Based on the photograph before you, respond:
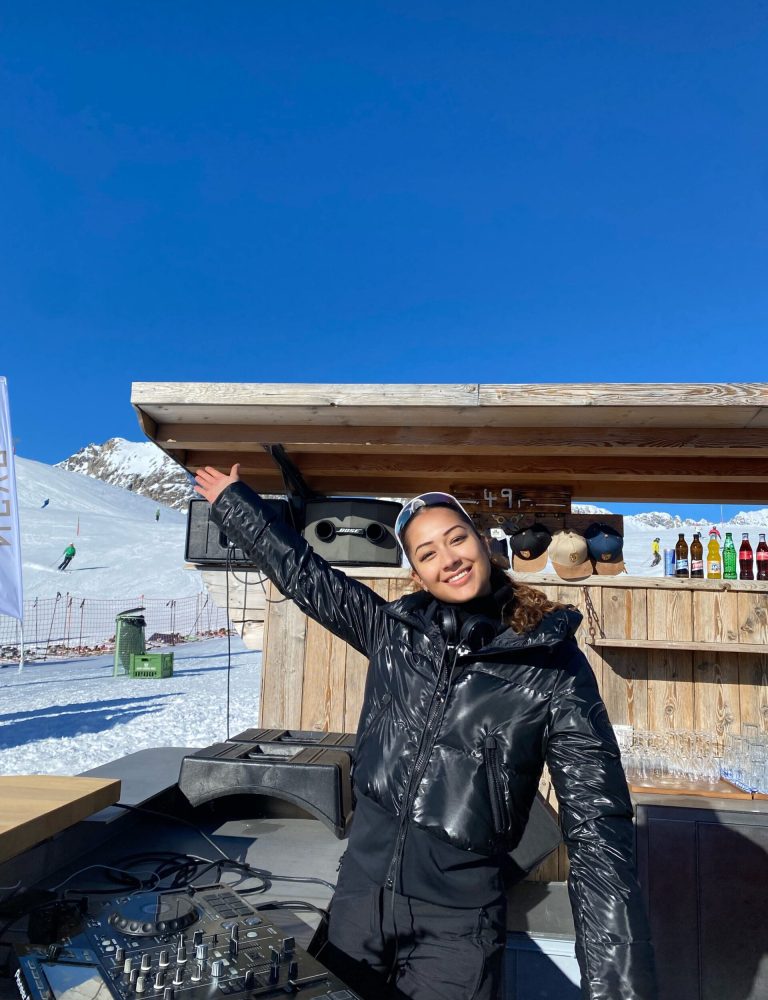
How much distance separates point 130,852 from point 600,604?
280 centimetres

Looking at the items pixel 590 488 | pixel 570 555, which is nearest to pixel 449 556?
pixel 570 555

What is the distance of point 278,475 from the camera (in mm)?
4164

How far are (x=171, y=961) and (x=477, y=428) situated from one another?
2277mm

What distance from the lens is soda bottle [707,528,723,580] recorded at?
13.5 ft

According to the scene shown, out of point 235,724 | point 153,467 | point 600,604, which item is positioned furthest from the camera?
point 153,467

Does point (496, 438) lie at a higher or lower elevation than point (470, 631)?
higher

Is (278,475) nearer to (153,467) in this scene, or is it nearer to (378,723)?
(378,723)

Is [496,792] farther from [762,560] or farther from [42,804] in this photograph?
[762,560]

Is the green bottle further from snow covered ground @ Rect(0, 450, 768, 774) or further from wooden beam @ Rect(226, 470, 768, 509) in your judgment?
snow covered ground @ Rect(0, 450, 768, 774)

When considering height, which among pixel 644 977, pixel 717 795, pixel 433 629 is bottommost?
pixel 717 795

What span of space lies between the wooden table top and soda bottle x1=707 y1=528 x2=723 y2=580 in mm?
3346

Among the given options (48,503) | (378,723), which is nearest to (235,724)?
(378,723)

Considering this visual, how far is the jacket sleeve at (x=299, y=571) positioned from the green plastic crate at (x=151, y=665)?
12723mm

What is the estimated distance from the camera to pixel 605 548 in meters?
4.01
